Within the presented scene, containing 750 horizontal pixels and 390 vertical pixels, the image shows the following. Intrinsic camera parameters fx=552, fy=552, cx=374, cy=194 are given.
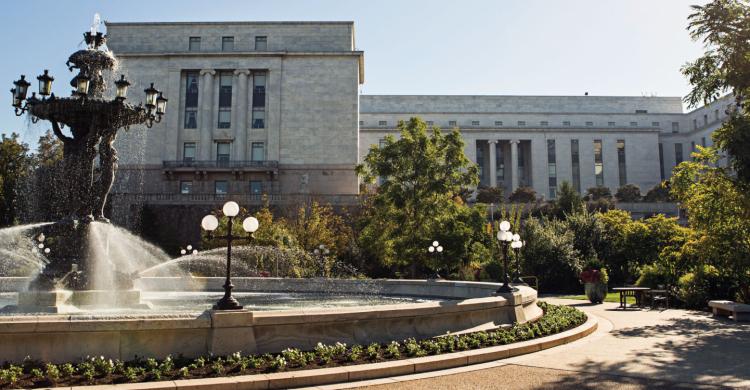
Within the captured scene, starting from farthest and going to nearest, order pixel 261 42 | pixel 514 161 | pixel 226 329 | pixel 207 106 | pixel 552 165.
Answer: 1. pixel 552 165
2. pixel 514 161
3. pixel 261 42
4. pixel 207 106
5. pixel 226 329

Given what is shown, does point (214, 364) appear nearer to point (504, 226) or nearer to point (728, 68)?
point (504, 226)

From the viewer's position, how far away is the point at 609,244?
37.5 m

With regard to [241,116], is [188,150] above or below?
below

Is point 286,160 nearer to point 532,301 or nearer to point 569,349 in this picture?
point 532,301

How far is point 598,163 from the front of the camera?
9850 cm

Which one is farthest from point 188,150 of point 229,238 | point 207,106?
point 229,238

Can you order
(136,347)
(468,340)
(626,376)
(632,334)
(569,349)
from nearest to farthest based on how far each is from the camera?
(136,347) < (626,376) < (468,340) < (569,349) < (632,334)

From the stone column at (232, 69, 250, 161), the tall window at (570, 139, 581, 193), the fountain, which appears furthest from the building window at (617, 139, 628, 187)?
the fountain

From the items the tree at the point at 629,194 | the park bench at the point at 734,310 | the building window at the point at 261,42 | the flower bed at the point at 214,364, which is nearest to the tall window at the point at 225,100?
the building window at the point at 261,42

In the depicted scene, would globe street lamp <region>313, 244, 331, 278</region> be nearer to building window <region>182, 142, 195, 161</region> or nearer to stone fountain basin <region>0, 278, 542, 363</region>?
stone fountain basin <region>0, 278, 542, 363</region>

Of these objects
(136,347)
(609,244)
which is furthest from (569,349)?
(609,244)

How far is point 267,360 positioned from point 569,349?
267 inches

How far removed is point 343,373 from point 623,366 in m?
5.32

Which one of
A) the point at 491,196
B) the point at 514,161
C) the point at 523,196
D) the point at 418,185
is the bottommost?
the point at 418,185
